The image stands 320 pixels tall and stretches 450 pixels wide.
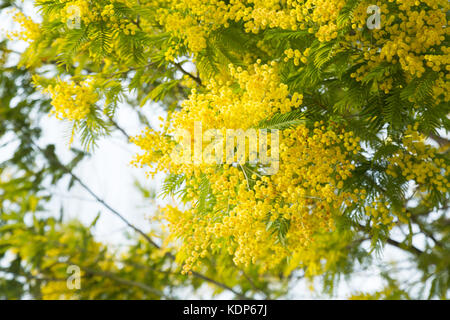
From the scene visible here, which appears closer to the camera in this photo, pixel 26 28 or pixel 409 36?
pixel 409 36

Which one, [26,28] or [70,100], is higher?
[26,28]

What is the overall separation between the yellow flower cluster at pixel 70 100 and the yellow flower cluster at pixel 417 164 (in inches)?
45.4

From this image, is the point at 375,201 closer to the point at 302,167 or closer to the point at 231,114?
the point at 302,167

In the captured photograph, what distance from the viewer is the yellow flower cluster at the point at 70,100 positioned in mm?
1539

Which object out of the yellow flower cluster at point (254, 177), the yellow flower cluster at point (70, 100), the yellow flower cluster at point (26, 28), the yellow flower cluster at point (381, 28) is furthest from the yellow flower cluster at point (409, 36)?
the yellow flower cluster at point (26, 28)

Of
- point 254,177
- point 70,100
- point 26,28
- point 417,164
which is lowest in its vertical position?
point 254,177

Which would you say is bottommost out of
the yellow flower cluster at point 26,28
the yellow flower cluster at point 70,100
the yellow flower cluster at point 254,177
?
the yellow flower cluster at point 254,177

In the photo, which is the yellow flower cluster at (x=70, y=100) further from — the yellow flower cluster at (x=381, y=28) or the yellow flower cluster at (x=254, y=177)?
the yellow flower cluster at (x=381, y=28)

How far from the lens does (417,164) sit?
1.58 m

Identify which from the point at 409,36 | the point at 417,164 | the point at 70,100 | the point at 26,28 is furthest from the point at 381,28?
the point at 26,28

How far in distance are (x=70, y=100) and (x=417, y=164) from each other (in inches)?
51.6

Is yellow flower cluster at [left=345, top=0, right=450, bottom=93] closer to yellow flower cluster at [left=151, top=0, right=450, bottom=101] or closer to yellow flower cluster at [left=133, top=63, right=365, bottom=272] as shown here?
yellow flower cluster at [left=151, top=0, right=450, bottom=101]

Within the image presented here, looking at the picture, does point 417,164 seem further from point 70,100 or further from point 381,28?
point 70,100
